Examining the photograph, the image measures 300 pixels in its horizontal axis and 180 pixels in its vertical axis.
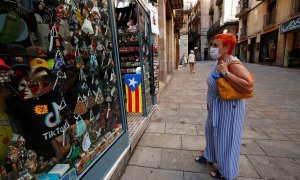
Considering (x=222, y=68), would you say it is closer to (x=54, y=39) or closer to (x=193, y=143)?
(x=54, y=39)

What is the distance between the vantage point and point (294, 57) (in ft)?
42.6

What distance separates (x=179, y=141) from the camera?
3.07 metres

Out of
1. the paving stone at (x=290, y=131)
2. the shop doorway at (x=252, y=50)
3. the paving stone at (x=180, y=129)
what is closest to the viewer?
the paving stone at (x=290, y=131)

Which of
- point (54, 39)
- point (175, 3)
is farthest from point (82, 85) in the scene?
point (175, 3)

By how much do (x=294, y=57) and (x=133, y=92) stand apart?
14.9 metres

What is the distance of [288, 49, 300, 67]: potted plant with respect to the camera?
1264cm

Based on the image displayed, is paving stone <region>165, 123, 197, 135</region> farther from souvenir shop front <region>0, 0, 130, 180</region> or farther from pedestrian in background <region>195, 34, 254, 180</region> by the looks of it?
souvenir shop front <region>0, 0, 130, 180</region>

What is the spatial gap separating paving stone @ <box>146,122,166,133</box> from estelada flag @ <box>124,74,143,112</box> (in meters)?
0.49

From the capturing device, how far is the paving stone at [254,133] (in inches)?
122

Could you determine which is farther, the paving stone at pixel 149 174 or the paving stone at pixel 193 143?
the paving stone at pixel 193 143

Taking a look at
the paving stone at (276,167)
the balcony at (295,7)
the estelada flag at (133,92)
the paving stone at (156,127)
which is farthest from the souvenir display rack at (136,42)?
the balcony at (295,7)

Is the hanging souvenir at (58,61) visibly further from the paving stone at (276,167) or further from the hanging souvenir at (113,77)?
the paving stone at (276,167)

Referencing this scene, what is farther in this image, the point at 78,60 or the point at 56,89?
the point at 78,60

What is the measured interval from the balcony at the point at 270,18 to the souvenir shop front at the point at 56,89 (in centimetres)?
1936
